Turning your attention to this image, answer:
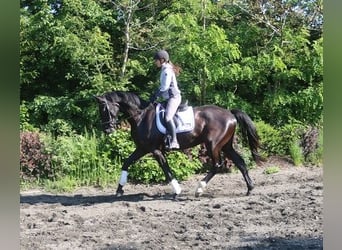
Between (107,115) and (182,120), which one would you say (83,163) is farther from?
(182,120)

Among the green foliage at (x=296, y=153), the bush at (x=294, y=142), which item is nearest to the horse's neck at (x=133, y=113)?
the bush at (x=294, y=142)

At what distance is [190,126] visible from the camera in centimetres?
539

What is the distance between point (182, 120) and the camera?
17.5ft

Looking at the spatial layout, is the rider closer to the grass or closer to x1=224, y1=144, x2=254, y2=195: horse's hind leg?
x1=224, y1=144, x2=254, y2=195: horse's hind leg

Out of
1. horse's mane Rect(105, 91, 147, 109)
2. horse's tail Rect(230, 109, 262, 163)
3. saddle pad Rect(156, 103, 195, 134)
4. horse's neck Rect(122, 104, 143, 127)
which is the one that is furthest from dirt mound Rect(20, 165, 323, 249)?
horse's mane Rect(105, 91, 147, 109)

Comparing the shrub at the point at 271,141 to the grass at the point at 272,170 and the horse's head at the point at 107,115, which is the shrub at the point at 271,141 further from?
the horse's head at the point at 107,115

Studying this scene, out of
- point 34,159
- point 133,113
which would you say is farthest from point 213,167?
point 34,159

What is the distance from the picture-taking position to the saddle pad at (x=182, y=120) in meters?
5.30

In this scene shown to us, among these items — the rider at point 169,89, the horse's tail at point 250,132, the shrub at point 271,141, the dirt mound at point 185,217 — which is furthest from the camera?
the shrub at point 271,141

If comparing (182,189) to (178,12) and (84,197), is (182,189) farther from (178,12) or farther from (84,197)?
(178,12)

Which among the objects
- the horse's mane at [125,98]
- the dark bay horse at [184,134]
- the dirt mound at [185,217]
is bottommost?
the dirt mound at [185,217]

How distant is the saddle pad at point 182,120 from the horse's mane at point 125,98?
0.69 ft

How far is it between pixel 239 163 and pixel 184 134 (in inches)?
29.7
